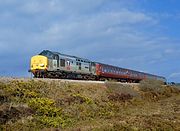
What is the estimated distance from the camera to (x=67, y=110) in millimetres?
26469

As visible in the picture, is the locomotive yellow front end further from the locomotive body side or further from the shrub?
the shrub

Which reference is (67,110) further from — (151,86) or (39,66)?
(151,86)

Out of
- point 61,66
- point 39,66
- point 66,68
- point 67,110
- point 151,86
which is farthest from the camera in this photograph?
point 151,86

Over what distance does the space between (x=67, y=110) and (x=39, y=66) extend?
1414cm

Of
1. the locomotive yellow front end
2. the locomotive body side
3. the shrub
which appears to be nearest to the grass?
the locomotive body side

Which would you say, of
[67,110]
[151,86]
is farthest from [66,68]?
[67,110]

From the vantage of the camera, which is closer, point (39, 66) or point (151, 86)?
point (39, 66)

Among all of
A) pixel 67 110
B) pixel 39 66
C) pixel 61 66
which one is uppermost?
pixel 61 66

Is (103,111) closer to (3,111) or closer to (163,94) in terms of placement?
(3,111)

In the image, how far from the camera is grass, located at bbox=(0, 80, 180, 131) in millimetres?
21906

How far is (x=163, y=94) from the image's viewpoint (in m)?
54.2

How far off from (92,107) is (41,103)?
5988mm

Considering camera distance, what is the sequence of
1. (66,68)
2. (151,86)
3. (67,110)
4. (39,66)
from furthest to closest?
(151,86) < (66,68) < (39,66) < (67,110)

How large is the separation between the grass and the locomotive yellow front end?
505 cm
